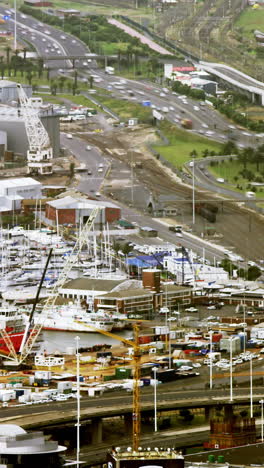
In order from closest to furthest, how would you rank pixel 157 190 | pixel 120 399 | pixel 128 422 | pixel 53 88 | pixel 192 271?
1. pixel 128 422
2. pixel 120 399
3. pixel 192 271
4. pixel 157 190
5. pixel 53 88

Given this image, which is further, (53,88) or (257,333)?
(53,88)

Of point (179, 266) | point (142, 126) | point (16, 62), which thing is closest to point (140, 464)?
point (179, 266)

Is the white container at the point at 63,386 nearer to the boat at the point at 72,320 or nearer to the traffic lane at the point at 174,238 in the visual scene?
the boat at the point at 72,320

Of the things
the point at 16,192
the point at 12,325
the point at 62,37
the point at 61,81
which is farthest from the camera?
the point at 62,37

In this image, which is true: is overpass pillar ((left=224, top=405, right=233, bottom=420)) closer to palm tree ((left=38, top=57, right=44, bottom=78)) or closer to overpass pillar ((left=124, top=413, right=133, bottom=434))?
overpass pillar ((left=124, top=413, right=133, bottom=434))

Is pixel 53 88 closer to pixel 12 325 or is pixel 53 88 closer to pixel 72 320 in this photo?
pixel 72 320

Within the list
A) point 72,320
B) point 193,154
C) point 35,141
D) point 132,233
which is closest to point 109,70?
point 193,154

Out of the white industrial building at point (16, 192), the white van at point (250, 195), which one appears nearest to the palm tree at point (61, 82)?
the white industrial building at point (16, 192)
